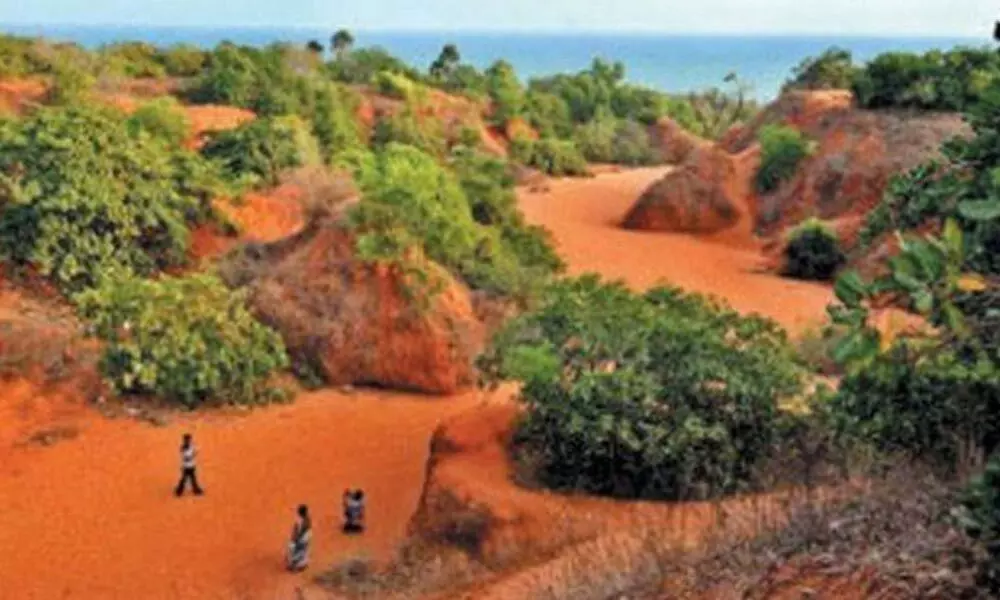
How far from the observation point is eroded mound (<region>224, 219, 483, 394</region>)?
75.0ft

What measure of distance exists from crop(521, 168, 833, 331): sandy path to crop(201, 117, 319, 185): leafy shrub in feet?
23.5

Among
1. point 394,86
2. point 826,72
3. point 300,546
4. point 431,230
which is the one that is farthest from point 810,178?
point 300,546

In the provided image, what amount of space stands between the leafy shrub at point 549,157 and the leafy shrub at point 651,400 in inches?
1439

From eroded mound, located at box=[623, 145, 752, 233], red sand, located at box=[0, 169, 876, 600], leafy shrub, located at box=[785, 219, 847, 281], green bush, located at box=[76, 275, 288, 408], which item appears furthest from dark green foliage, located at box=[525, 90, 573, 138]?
red sand, located at box=[0, 169, 876, 600]

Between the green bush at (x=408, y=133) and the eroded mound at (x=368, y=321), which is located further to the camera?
the green bush at (x=408, y=133)

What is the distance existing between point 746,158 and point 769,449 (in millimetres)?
26479

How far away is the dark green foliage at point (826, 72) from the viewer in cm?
5056

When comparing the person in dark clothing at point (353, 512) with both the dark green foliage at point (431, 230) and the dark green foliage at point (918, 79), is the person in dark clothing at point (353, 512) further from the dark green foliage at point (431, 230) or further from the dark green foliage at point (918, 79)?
the dark green foliage at point (918, 79)

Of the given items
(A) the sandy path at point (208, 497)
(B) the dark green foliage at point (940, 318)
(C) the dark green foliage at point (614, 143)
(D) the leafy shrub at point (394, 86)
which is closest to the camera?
(B) the dark green foliage at point (940, 318)

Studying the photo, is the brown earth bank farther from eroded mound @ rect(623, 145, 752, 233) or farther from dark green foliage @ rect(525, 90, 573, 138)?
dark green foliage @ rect(525, 90, 573, 138)

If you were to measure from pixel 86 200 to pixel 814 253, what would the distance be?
16.9 meters

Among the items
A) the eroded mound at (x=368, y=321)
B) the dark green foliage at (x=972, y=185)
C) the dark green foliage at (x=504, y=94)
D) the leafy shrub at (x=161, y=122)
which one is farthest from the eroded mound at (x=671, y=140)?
the dark green foliage at (x=972, y=185)

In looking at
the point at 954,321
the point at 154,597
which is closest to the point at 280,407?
the point at 154,597

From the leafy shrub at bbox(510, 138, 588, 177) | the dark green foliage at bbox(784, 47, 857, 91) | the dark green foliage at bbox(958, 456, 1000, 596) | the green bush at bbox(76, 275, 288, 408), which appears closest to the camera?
the dark green foliage at bbox(958, 456, 1000, 596)
